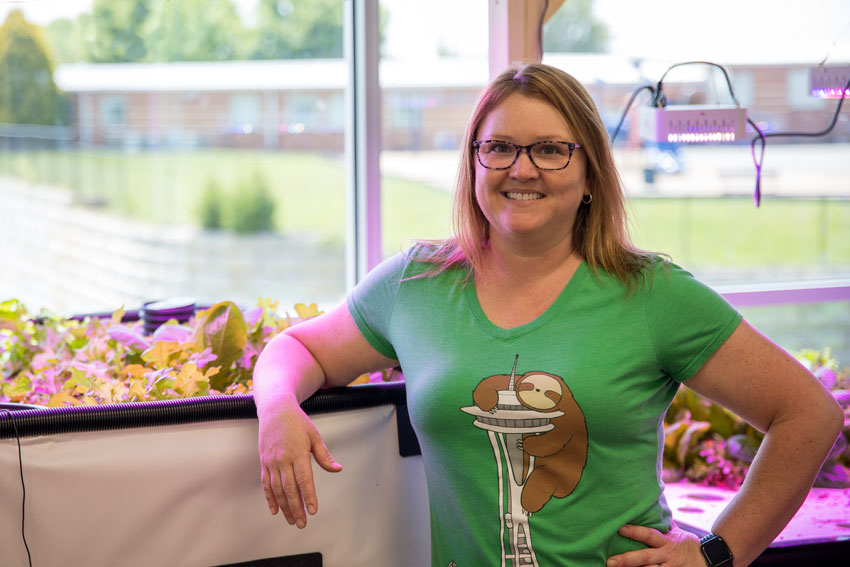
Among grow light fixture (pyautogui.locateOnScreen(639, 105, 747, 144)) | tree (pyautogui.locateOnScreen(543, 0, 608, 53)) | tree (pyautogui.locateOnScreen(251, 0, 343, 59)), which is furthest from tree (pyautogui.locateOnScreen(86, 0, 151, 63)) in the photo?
grow light fixture (pyautogui.locateOnScreen(639, 105, 747, 144))

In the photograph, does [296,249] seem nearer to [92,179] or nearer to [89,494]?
[92,179]

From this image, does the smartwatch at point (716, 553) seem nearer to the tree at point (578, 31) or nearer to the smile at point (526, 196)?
the smile at point (526, 196)

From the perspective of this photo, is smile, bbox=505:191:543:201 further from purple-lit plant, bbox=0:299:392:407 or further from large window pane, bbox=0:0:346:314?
large window pane, bbox=0:0:346:314

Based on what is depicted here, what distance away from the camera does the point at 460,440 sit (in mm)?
1364

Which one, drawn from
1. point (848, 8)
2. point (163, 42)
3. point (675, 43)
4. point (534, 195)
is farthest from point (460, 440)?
point (163, 42)

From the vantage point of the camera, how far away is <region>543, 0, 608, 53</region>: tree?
2561 millimetres

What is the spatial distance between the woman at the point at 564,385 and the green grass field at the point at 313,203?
21.3ft

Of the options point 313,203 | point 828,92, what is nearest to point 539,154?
point 828,92

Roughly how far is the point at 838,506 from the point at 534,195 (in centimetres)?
112

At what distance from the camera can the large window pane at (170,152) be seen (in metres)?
3.81

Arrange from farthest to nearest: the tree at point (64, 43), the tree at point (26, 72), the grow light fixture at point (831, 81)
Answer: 1. the tree at point (64, 43)
2. the tree at point (26, 72)
3. the grow light fixture at point (831, 81)

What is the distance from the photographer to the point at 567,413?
1.30 m

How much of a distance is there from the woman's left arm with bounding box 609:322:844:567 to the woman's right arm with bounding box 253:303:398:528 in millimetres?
516

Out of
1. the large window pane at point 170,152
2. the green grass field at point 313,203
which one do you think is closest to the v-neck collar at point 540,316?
the large window pane at point 170,152
